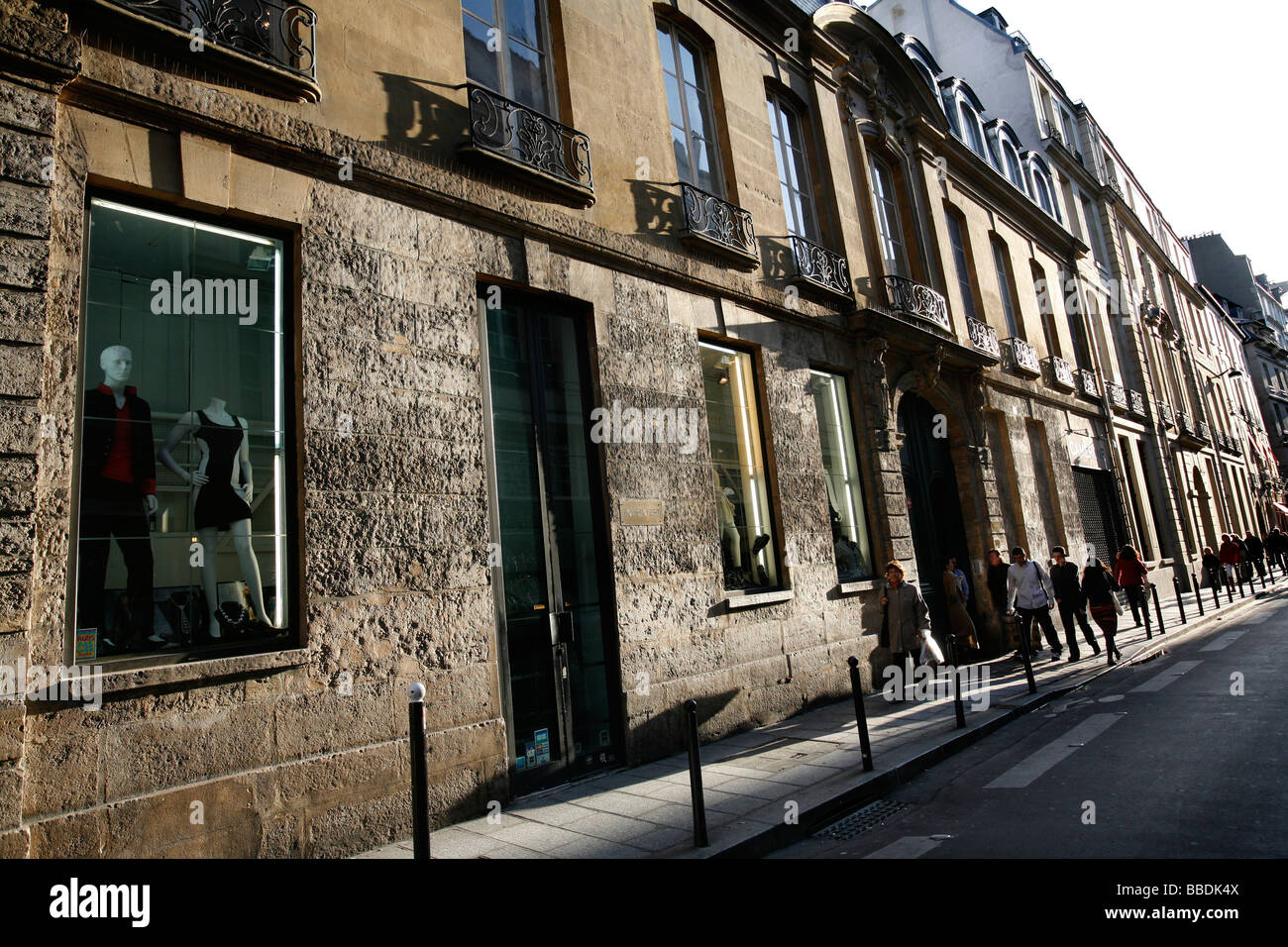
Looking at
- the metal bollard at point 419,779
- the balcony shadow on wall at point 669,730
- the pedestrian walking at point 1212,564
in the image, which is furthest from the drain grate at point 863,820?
the pedestrian walking at point 1212,564

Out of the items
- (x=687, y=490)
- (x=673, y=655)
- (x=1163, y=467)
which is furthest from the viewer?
(x=1163, y=467)

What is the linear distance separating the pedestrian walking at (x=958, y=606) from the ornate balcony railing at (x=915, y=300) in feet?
13.4

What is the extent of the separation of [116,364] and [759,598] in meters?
6.06

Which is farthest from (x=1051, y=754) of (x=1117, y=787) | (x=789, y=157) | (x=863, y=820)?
(x=789, y=157)

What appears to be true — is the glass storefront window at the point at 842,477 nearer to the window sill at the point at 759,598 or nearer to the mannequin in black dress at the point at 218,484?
the window sill at the point at 759,598

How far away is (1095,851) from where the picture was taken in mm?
3760

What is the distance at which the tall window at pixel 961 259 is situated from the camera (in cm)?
1498

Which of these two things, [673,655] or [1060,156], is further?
[1060,156]

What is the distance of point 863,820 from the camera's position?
195 inches

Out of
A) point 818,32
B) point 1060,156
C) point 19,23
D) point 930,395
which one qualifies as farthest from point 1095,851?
point 1060,156

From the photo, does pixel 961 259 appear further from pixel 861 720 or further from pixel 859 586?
pixel 861 720

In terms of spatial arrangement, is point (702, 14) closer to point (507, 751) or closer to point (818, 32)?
point (818, 32)

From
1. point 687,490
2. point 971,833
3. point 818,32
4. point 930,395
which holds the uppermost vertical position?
point 818,32
